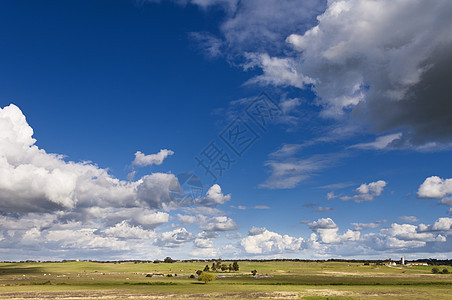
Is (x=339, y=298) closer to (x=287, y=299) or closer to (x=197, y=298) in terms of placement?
(x=287, y=299)

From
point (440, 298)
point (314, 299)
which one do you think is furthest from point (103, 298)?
point (440, 298)

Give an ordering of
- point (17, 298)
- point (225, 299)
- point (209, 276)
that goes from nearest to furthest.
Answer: point (225, 299), point (17, 298), point (209, 276)

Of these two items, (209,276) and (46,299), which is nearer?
(46,299)

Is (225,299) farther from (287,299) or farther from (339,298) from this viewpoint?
(339,298)

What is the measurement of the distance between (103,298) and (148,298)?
1005cm

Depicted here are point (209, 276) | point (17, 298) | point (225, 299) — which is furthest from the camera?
point (209, 276)

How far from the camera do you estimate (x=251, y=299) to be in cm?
7269

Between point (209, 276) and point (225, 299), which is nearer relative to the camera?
point (225, 299)

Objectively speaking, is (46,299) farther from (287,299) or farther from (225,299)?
(287,299)

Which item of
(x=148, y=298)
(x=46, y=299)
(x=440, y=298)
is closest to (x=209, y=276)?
(x=148, y=298)

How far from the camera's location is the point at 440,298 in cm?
7281

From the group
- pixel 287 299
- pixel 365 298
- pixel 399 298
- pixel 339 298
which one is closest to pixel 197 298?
pixel 287 299

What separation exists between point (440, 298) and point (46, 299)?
8590 centimetres

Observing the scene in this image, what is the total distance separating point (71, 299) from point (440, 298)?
8011 cm
